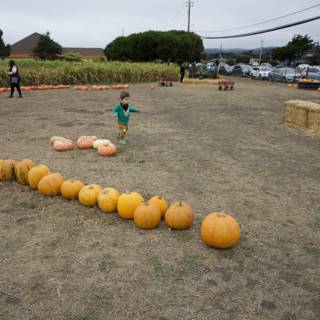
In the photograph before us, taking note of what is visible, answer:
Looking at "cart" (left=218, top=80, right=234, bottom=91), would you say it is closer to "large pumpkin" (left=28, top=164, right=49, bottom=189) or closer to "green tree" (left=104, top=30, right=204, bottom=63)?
"large pumpkin" (left=28, top=164, right=49, bottom=189)

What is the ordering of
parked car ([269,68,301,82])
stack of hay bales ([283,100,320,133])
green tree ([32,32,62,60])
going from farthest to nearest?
green tree ([32,32,62,60]), parked car ([269,68,301,82]), stack of hay bales ([283,100,320,133])

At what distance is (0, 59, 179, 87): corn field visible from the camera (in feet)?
70.9

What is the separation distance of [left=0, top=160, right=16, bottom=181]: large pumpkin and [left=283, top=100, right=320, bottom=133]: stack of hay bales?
843 cm

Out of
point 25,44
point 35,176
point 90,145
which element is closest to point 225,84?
point 90,145

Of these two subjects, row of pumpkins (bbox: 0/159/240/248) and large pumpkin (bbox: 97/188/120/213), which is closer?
row of pumpkins (bbox: 0/159/240/248)

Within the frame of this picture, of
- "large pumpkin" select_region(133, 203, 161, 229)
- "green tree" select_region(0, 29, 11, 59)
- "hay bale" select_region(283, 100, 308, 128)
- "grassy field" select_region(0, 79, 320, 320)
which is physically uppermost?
"green tree" select_region(0, 29, 11, 59)

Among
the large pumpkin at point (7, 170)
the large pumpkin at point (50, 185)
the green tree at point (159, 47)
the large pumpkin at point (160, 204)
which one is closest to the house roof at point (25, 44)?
the green tree at point (159, 47)

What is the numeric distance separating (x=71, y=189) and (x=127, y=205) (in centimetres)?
102

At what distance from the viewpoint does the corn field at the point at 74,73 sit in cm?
2160

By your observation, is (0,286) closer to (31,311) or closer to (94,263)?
(31,311)

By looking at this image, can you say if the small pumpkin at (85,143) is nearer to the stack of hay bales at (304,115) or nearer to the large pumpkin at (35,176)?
the large pumpkin at (35,176)

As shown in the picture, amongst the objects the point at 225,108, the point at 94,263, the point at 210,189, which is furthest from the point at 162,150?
the point at 225,108

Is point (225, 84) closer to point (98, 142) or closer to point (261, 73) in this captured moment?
point (261, 73)

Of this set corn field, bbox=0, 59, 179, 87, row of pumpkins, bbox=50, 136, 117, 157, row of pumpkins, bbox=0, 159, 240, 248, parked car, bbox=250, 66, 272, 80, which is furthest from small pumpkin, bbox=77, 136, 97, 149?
parked car, bbox=250, 66, 272, 80
